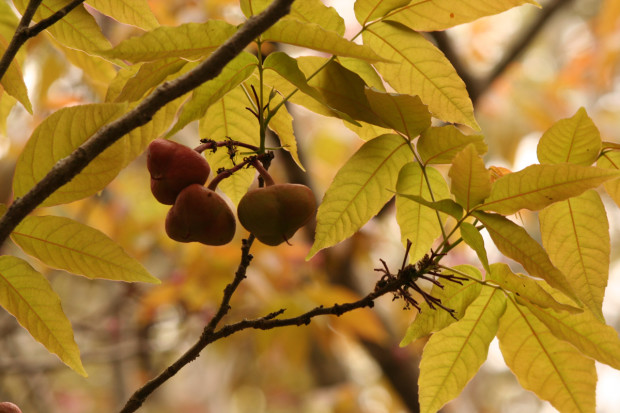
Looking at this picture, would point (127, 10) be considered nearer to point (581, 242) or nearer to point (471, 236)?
point (471, 236)

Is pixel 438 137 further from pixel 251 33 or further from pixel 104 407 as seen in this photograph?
pixel 104 407

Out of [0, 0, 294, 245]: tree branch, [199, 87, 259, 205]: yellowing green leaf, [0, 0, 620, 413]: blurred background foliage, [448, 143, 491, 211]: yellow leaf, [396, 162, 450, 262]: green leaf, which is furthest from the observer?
[0, 0, 620, 413]: blurred background foliage

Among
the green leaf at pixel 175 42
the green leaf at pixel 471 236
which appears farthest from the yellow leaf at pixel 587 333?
the green leaf at pixel 175 42

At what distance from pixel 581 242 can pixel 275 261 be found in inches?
82.0

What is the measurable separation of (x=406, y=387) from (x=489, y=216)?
6.55 feet

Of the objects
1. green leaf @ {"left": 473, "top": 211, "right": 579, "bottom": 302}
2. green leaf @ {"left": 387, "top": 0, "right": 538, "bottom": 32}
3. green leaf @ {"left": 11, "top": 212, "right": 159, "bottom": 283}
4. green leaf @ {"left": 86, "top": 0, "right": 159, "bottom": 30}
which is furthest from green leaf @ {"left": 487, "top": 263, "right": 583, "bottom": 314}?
green leaf @ {"left": 86, "top": 0, "right": 159, "bottom": 30}

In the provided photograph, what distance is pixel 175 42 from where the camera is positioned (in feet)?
2.11

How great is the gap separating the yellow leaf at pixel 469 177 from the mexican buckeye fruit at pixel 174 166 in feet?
1.00

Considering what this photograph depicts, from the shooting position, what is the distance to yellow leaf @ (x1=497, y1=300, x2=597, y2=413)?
82cm

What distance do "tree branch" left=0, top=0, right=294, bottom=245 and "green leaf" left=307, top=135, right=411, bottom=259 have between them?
0.24 meters

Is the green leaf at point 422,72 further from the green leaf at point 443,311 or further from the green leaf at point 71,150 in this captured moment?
the green leaf at point 71,150

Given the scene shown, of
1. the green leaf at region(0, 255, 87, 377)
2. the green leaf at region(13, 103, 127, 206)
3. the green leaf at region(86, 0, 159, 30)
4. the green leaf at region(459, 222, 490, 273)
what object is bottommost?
the green leaf at region(0, 255, 87, 377)

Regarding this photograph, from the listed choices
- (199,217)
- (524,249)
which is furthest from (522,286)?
(199,217)

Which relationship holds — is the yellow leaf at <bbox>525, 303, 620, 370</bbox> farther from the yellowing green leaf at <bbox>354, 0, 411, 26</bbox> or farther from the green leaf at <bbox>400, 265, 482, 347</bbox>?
the yellowing green leaf at <bbox>354, 0, 411, 26</bbox>
